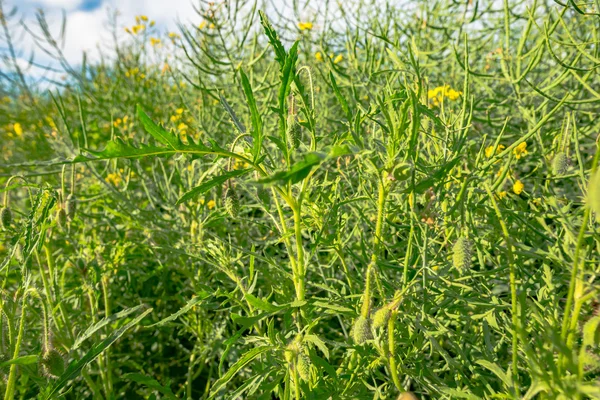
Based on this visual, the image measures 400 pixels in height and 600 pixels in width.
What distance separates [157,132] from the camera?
743 millimetres

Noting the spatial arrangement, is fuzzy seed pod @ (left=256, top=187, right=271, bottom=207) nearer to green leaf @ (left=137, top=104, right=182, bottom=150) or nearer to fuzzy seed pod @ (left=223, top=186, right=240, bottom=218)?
fuzzy seed pod @ (left=223, top=186, right=240, bottom=218)

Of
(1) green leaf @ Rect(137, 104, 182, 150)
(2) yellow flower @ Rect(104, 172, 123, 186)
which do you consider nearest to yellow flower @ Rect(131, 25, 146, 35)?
(2) yellow flower @ Rect(104, 172, 123, 186)

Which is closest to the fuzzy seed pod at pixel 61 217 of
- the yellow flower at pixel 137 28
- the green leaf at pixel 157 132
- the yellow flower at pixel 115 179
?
the yellow flower at pixel 115 179

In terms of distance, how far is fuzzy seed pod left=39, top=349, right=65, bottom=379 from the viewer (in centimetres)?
111

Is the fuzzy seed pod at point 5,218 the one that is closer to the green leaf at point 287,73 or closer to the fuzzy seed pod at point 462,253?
the green leaf at point 287,73

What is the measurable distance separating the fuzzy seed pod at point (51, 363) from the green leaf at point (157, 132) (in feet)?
2.28

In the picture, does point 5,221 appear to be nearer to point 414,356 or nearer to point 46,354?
point 46,354

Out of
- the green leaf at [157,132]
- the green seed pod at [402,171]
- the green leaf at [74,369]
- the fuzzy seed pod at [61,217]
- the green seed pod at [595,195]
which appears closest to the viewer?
the green seed pod at [595,195]

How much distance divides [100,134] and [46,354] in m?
2.56

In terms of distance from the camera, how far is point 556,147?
4.31 feet

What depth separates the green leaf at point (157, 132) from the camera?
0.72 meters

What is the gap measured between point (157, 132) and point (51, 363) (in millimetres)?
734

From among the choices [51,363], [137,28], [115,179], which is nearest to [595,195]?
[51,363]

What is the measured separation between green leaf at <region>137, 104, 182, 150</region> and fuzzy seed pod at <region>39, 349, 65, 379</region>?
69 cm
